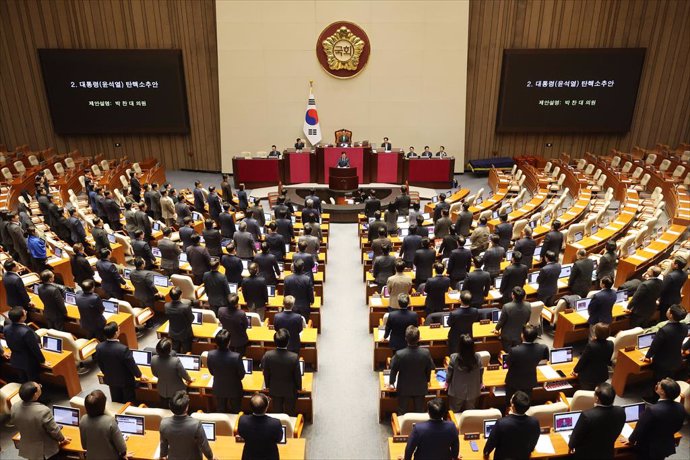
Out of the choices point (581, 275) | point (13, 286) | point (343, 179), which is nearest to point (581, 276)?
point (581, 275)

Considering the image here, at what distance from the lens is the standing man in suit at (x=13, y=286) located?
683 centimetres

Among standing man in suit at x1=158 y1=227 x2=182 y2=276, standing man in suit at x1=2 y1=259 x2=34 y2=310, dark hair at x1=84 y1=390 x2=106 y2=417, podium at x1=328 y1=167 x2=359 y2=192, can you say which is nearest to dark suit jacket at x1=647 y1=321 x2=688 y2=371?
dark hair at x1=84 y1=390 x2=106 y2=417

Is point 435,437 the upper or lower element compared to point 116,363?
upper

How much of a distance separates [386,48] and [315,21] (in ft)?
8.62

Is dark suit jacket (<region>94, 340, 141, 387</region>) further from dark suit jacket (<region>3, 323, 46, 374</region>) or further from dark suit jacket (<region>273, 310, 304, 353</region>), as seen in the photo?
dark suit jacket (<region>273, 310, 304, 353</region>)

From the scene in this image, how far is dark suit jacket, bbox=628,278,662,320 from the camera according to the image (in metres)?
6.50

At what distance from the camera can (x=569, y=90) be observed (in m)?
18.0

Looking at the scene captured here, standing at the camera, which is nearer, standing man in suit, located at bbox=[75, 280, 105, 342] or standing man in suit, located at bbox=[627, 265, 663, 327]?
standing man in suit, located at bbox=[75, 280, 105, 342]

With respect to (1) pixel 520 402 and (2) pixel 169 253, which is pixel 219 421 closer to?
(1) pixel 520 402

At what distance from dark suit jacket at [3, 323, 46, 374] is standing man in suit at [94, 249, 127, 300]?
6.57 feet

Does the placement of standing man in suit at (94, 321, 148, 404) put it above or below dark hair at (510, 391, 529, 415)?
below

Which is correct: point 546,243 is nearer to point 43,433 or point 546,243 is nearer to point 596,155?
point 43,433

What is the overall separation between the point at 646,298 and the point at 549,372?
203 cm

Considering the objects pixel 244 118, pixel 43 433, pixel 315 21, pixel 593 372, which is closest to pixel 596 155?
pixel 315 21
